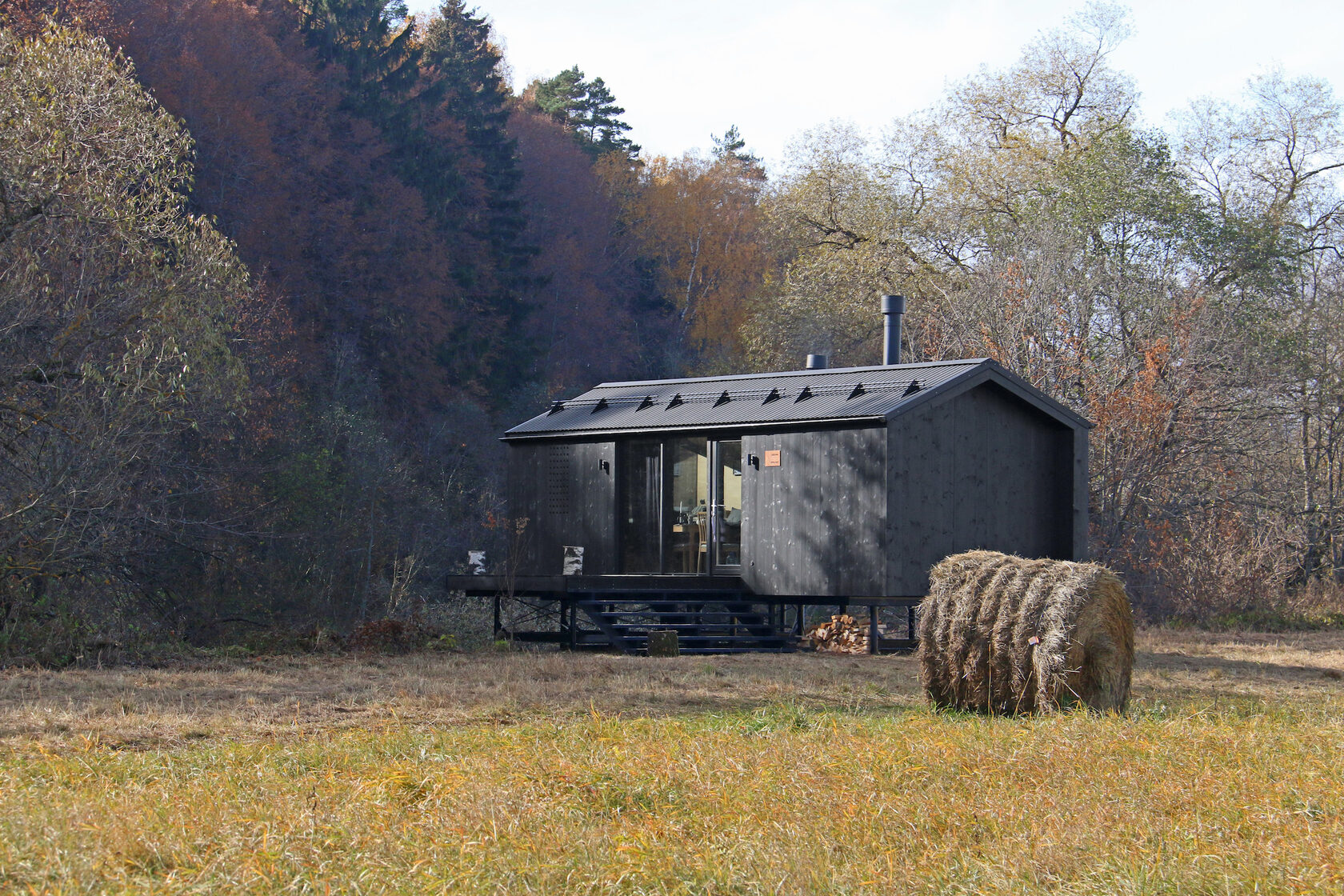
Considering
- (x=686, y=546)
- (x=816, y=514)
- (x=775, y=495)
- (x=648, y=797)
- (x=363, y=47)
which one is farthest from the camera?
(x=363, y=47)

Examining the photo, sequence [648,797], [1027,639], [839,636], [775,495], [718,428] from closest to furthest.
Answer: [648,797] → [1027,639] → [775,495] → [718,428] → [839,636]

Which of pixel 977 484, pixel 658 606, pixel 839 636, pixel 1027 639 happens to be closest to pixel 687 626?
pixel 658 606

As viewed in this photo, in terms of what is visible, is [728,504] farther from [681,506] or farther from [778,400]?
[778,400]

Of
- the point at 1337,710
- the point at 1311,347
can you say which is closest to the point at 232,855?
the point at 1337,710

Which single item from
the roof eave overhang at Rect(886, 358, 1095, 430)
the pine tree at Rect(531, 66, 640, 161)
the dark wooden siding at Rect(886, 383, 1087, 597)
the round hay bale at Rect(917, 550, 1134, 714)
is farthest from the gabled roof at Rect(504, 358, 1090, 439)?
the pine tree at Rect(531, 66, 640, 161)

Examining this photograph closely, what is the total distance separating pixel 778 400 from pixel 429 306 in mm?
17300

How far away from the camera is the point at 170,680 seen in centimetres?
1141

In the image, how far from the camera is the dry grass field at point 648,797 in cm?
463

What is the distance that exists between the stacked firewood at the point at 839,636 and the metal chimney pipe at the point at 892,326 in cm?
370

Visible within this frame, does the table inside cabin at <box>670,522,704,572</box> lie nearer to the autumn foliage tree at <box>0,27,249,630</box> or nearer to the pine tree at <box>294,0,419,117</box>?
the autumn foliage tree at <box>0,27,249,630</box>

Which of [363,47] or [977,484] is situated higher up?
[363,47]

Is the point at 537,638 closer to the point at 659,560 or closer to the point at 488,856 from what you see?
the point at 659,560

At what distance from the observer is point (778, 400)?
17.1m

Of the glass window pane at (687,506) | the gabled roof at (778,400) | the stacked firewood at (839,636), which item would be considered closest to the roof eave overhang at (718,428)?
the gabled roof at (778,400)
